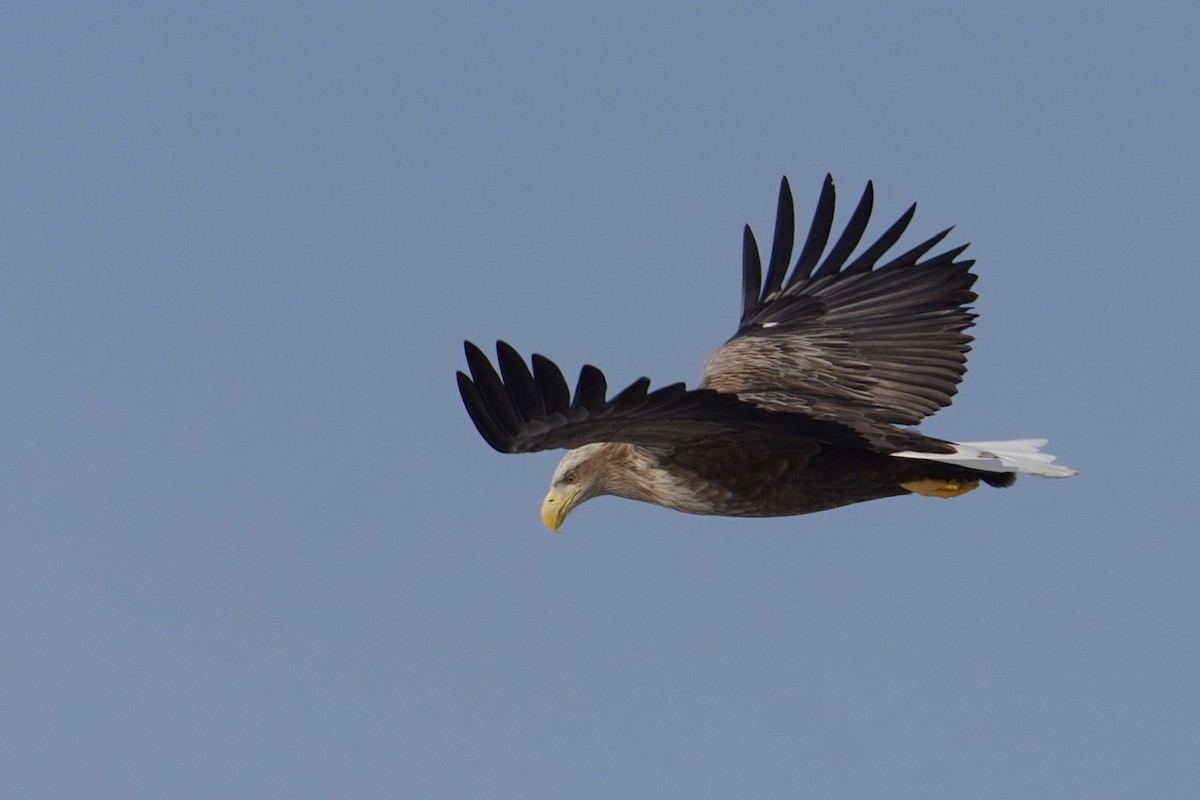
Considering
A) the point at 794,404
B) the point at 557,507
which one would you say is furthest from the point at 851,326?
the point at 557,507

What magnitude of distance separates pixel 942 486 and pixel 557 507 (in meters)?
1.56

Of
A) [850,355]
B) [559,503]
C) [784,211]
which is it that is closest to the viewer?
[559,503]

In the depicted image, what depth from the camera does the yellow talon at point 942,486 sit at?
7.38 metres

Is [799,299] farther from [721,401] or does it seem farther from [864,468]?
[721,401]

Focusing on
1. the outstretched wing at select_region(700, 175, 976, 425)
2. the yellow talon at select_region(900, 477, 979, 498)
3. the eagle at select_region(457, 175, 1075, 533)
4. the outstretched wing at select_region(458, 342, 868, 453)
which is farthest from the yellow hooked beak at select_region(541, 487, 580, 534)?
the yellow talon at select_region(900, 477, 979, 498)

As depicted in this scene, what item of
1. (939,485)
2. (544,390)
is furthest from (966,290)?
(544,390)

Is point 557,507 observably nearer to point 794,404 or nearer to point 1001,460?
point 794,404

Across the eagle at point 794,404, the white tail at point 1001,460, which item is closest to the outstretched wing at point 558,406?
the eagle at point 794,404

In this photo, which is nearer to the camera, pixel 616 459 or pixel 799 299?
pixel 616 459

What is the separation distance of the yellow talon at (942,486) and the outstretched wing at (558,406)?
47.9 inches

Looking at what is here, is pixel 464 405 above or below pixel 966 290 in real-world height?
below

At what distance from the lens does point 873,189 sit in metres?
8.52

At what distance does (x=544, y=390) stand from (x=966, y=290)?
306cm

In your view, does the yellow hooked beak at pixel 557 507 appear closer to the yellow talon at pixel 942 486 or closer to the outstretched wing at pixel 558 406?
the outstretched wing at pixel 558 406
